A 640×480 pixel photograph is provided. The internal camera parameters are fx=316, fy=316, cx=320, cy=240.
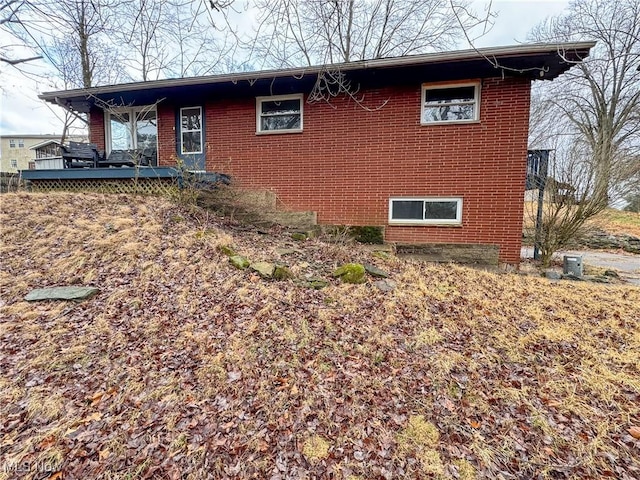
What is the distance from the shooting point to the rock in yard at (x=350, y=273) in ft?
16.4

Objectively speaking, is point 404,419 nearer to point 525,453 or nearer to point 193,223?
point 525,453

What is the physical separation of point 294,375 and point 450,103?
6859 mm

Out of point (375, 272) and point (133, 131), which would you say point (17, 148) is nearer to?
point (133, 131)

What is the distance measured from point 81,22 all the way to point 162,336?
6264 millimetres

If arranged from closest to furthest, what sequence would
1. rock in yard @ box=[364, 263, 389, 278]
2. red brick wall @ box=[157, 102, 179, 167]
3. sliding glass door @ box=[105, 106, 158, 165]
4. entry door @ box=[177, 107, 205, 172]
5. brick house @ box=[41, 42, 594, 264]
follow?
rock in yard @ box=[364, 263, 389, 278] → brick house @ box=[41, 42, 594, 264] → entry door @ box=[177, 107, 205, 172] → red brick wall @ box=[157, 102, 179, 167] → sliding glass door @ box=[105, 106, 158, 165]

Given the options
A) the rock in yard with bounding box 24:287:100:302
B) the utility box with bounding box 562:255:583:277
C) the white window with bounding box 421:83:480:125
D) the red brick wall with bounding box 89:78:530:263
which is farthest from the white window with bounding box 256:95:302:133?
the utility box with bounding box 562:255:583:277

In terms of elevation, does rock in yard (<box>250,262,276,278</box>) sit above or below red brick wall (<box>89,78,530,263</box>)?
below

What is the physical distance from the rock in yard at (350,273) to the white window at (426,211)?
9.42ft

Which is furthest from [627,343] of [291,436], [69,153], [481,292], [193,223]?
[69,153]

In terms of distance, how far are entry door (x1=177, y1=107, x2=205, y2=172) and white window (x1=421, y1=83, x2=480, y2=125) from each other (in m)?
5.94

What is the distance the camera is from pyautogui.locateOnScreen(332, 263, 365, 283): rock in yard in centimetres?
499

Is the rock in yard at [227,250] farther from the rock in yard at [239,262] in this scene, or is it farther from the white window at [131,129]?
the white window at [131,129]

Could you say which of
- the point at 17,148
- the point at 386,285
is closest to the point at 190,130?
the point at 386,285

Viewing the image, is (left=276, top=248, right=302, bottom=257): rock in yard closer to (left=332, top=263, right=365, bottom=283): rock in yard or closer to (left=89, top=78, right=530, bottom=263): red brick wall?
(left=332, top=263, right=365, bottom=283): rock in yard
